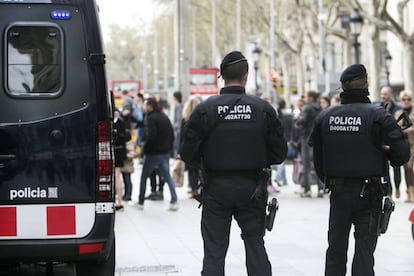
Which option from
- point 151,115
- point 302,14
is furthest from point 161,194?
point 302,14

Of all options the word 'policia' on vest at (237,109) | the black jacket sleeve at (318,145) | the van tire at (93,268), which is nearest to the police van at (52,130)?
the van tire at (93,268)

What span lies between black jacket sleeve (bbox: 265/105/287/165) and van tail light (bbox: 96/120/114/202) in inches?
46.8

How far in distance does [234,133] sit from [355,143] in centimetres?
95

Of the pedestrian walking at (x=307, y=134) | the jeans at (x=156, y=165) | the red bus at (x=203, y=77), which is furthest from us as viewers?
the red bus at (x=203, y=77)

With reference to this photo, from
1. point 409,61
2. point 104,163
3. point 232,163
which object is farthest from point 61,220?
point 409,61

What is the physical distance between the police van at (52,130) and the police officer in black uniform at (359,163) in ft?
5.50

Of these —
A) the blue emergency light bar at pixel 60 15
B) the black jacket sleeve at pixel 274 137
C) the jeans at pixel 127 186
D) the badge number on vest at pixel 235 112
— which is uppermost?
the blue emergency light bar at pixel 60 15

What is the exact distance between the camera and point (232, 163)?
22.3ft

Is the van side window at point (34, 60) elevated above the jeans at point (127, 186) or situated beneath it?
elevated above

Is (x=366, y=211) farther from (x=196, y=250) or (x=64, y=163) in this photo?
(x=196, y=250)

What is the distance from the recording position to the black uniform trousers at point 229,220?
22.3ft

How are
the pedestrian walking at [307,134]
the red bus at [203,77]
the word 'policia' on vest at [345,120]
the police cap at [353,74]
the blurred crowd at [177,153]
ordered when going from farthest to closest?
the red bus at [203,77] < the pedestrian walking at [307,134] < the blurred crowd at [177,153] < the police cap at [353,74] < the word 'policia' on vest at [345,120]

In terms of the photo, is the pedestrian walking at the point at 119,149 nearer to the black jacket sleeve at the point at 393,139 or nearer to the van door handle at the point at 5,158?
the van door handle at the point at 5,158

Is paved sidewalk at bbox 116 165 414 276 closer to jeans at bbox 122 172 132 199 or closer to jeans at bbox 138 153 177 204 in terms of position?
jeans at bbox 138 153 177 204
